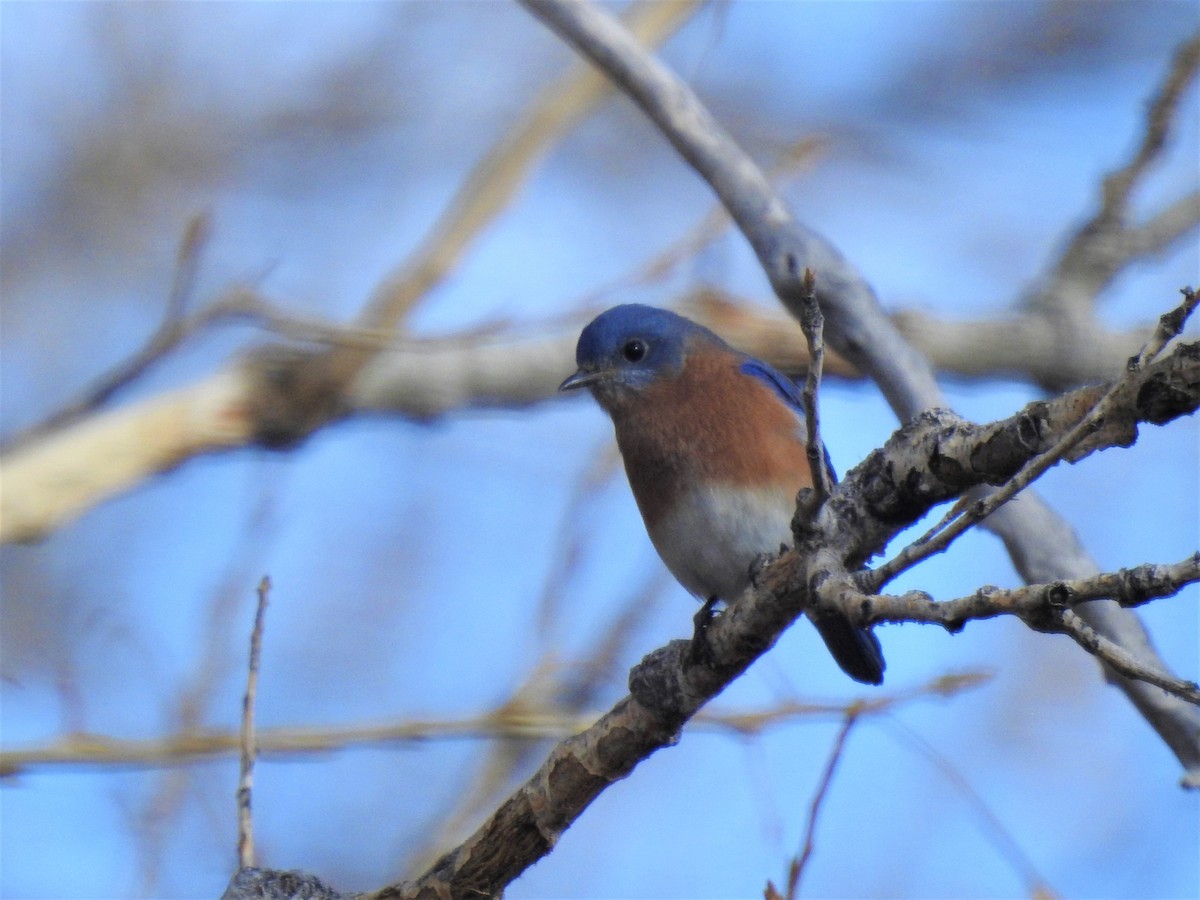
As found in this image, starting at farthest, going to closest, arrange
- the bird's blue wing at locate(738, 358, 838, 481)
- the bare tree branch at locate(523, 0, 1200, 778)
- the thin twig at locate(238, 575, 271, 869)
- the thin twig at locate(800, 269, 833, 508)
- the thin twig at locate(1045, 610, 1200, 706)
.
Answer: the bird's blue wing at locate(738, 358, 838, 481) → the bare tree branch at locate(523, 0, 1200, 778) → the thin twig at locate(238, 575, 271, 869) → the thin twig at locate(800, 269, 833, 508) → the thin twig at locate(1045, 610, 1200, 706)

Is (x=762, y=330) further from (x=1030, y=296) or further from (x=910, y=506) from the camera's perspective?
(x=910, y=506)

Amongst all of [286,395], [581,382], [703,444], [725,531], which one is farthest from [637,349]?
[286,395]

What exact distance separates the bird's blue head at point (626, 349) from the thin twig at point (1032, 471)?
2801mm

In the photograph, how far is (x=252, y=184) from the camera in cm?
1012

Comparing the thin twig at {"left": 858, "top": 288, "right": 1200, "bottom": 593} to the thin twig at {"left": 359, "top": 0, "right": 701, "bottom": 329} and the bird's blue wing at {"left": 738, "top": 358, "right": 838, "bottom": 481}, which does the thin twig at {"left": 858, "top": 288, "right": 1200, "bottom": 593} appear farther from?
the thin twig at {"left": 359, "top": 0, "right": 701, "bottom": 329}

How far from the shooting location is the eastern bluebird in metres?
→ 4.38

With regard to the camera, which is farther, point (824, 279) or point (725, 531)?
point (725, 531)

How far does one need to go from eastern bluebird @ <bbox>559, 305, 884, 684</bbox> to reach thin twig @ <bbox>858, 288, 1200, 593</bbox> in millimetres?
1809

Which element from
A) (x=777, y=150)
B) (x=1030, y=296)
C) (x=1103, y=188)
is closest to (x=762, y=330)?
(x=1030, y=296)

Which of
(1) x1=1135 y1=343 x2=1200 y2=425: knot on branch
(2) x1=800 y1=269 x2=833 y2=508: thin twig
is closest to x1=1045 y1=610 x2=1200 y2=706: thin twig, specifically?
(1) x1=1135 y1=343 x2=1200 y2=425: knot on branch

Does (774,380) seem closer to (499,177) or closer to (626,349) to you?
(626,349)

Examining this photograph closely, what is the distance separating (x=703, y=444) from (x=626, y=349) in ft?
2.31

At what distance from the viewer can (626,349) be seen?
513 centimetres

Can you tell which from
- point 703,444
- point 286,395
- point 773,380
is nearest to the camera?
point 703,444
